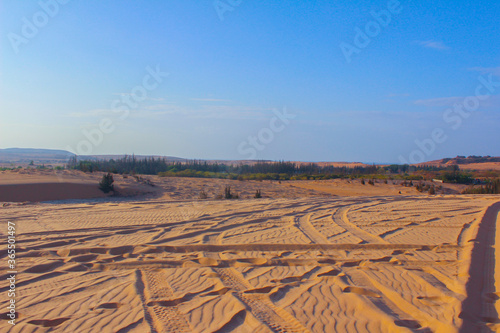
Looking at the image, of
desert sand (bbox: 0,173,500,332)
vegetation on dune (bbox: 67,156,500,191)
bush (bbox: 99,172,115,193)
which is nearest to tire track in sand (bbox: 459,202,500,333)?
desert sand (bbox: 0,173,500,332)

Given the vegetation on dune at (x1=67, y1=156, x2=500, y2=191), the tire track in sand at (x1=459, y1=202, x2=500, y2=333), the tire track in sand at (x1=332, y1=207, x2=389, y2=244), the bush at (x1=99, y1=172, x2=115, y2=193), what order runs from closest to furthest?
the tire track in sand at (x1=459, y1=202, x2=500, y2=333), the tire track in sand at (x1=332, y1=207, x2=389, y2=244), the bush at (x1=99, y1=172, x2=115, y2=193), the vegetation on dune at (x1=67, y1=156, x2=500, y2=191)

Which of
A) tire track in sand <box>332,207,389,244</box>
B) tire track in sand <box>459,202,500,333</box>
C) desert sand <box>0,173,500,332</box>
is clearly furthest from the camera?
tire track in sand <box>332,207,389,244</box>

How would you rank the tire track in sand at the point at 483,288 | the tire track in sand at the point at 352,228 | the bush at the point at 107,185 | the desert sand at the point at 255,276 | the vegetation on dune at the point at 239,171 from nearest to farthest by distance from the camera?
the tire track in sand at the point at 483,288, the desert sand at the point at 255,276, the tire track in sand at the point at 352,228, the bush at the point at 107,185, the vegetation on dune at the point at 239,171

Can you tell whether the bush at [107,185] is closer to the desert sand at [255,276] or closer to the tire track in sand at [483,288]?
the desert sand at [255,276]

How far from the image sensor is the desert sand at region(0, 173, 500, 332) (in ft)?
12.7

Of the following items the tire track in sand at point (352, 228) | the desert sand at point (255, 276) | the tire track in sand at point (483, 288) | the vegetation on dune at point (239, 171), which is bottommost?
the desert sand at point (255, 276)

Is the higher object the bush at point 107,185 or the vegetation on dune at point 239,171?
the vegetation on dune at point 239,171

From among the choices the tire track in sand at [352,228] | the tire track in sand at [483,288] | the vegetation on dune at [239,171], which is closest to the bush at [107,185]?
the vegetation on dune at [239,171]

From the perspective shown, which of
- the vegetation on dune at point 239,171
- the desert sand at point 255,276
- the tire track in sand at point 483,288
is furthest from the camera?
the vegetation on dune at point 239,171

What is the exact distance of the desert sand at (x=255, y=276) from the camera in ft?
12.7

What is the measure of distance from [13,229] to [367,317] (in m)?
8.54

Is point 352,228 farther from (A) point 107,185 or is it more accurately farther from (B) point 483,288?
(A) point 107,185

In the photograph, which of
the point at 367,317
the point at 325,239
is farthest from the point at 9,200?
the point at 367,317

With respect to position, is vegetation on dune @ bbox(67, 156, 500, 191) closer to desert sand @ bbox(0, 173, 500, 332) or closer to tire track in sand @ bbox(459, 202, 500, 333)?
desert sand @ bbox(0, 173, 500, 332)
